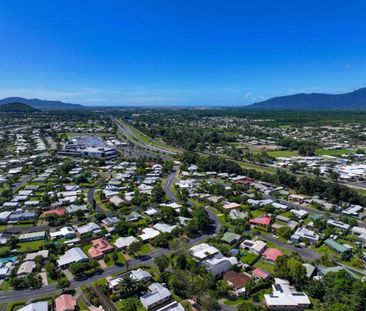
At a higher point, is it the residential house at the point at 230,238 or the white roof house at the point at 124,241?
the white roof house at the point at 124,241

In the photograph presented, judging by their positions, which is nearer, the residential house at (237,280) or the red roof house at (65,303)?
the red roof house at (65,303)

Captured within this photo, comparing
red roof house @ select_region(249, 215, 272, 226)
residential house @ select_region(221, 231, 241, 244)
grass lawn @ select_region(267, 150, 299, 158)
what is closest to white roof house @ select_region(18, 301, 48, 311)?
residential house @ select_region(221, 231, 241, 244)

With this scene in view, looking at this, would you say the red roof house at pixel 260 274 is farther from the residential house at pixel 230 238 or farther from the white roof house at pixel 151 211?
the white roof house at pixel 151 211

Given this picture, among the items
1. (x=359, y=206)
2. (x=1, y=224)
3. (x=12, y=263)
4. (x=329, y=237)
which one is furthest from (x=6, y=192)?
(x=359, y=206)

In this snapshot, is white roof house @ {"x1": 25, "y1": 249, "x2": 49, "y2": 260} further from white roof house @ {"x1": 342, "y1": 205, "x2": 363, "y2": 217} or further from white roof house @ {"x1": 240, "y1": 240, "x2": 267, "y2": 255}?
white roof house @ {"x1": 342, "y1": 205, "x2": 363, "y2": 217}

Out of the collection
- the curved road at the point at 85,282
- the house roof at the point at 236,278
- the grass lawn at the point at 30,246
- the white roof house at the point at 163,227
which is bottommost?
the curved road at the point at 85,282

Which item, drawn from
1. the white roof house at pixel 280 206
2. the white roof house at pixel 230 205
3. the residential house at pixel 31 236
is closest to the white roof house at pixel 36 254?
the residential house at pixel 31 236
